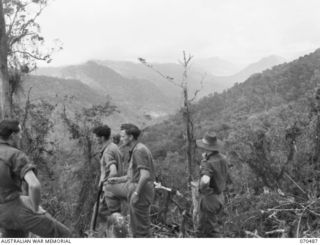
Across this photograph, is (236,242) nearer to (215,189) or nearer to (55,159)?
(215,189)

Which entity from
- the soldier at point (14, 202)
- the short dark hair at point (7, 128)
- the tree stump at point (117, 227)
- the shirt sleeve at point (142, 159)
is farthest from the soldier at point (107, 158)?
the short dark hair at point (7, 128)

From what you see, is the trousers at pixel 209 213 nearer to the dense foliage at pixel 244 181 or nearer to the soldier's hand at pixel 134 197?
the dense foliage at pixel 244 181

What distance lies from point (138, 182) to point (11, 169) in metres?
1.43

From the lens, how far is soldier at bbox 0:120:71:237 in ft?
10.8

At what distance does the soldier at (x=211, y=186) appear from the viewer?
174 inches

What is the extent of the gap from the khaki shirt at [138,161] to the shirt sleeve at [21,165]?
1289 millimetres

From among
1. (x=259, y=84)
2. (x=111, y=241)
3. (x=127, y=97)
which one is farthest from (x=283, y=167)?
(x=127, y=97)

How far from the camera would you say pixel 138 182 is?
4383 millimetres

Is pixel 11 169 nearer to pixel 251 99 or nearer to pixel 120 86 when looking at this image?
pixel 251 99

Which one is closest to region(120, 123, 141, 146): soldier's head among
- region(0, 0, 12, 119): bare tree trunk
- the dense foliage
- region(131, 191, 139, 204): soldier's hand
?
region(131, 191, 139, 204): soldier's hand

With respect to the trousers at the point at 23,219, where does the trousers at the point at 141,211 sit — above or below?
below

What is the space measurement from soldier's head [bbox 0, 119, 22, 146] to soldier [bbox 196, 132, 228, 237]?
1849mm

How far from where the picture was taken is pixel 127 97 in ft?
455

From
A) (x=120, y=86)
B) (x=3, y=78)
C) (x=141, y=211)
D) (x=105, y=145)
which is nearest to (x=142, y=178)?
(x=141, y=211)
